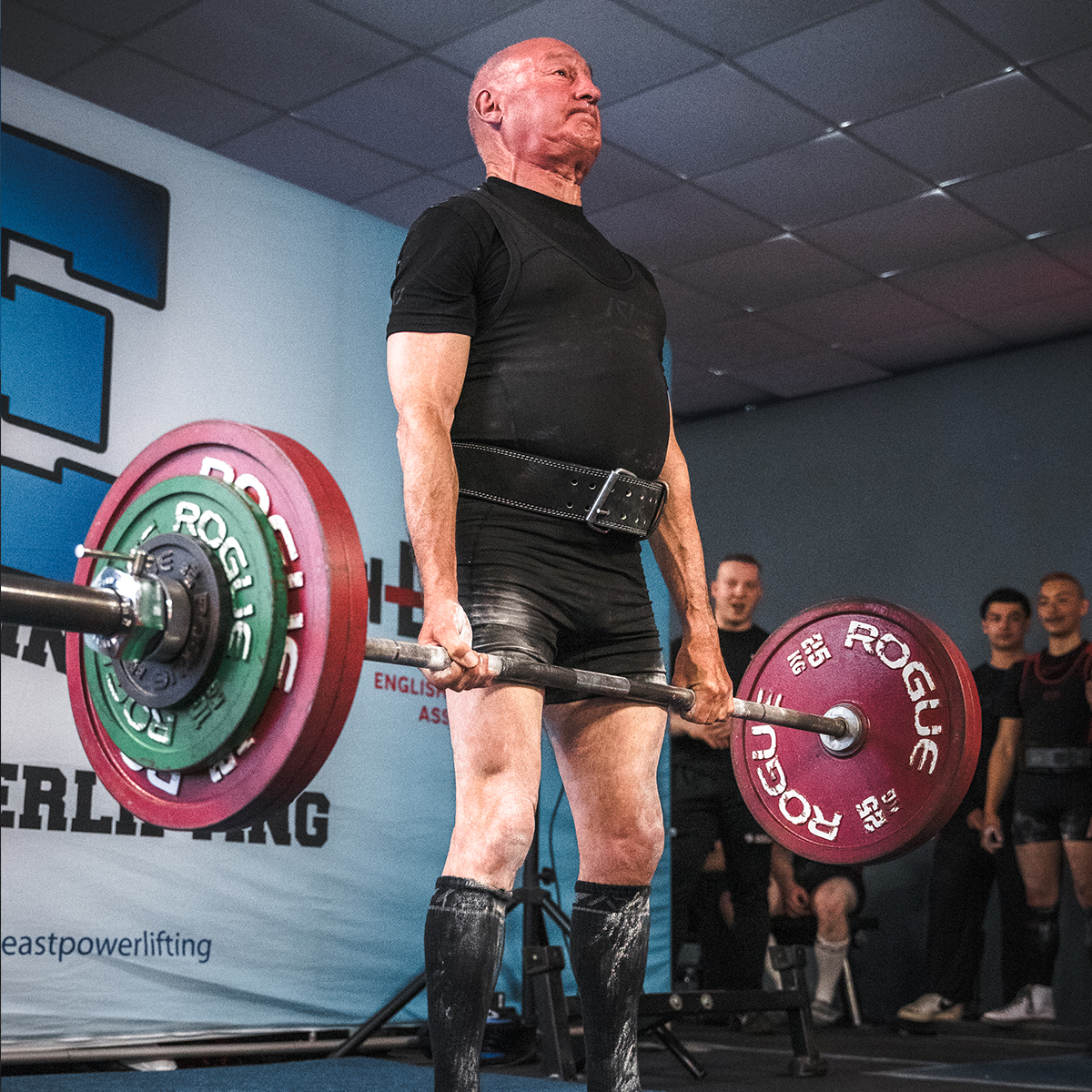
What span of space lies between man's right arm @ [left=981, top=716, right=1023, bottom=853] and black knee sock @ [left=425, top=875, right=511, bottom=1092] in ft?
12.2

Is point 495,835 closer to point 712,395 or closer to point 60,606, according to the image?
point 60,606

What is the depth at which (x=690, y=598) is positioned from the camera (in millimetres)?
1983

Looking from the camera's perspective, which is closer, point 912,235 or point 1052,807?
point 1052,807

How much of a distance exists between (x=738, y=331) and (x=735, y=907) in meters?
2.82

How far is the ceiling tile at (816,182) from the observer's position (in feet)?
15.1

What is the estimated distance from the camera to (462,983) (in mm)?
1603

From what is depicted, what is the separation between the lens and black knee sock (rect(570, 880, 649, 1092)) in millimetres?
1781

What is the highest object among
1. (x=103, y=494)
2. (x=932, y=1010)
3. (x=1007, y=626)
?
(x=103, y=494)

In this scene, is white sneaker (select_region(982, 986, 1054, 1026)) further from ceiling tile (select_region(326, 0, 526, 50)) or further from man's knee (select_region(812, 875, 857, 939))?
ceiling tile (select_region(326, 0, 526, 50))

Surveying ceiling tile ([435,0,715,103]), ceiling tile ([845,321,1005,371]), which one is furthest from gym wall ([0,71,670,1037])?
ceiling tile ([845,321,1005,371])

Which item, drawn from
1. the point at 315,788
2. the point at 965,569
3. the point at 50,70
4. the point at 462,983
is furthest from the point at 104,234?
the point at 965,569

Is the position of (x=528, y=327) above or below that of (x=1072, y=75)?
below

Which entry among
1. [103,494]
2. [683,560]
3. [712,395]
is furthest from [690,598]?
[712,395]

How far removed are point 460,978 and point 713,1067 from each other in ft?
7.50
